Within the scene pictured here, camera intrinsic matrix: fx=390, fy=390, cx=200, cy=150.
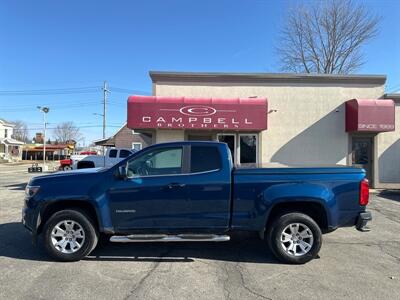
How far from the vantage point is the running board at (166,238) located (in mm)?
6090

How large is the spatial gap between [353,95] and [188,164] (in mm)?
13297

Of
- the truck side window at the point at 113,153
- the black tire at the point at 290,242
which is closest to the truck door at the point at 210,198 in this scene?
the black tire at the point at 290,242

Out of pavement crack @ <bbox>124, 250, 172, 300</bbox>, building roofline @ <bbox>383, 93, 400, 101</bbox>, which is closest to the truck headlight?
pavement crack @ <bbox>124, 250, 172, 300</bbox>

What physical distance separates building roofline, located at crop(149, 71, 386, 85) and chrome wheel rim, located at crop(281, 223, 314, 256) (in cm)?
1178

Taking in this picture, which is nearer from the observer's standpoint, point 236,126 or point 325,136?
point 236,126

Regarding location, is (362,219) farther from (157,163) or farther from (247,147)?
(247,147)

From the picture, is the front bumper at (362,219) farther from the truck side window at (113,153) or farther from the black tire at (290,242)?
the truck side window at (113,153)

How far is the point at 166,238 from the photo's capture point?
6102 mm

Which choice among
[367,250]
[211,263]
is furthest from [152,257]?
[367,250]

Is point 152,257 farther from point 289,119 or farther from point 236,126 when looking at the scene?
point 289,119

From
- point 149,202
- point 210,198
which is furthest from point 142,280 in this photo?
point 210,198

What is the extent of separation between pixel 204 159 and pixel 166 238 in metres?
1.39

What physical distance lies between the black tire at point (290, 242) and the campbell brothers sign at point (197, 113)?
985 centimetres

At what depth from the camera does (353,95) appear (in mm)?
17344
